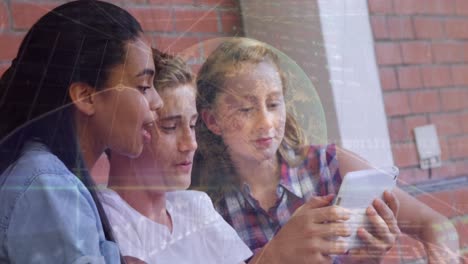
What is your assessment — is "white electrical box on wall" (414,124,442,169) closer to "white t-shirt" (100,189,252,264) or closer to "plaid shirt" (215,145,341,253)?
"plaid shirt" (215,145,341,253)

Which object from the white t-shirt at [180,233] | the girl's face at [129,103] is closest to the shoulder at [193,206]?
the white t-shirt at [180,233]

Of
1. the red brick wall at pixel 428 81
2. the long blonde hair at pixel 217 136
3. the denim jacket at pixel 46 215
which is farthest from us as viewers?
the red brick wall at pixel 428 81

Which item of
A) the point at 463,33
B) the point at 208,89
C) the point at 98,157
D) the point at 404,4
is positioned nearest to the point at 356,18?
the point at 404,4

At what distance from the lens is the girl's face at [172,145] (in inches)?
45.3

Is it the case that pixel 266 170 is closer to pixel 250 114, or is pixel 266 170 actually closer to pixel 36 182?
pixel 250 114

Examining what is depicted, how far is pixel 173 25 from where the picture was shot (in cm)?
119

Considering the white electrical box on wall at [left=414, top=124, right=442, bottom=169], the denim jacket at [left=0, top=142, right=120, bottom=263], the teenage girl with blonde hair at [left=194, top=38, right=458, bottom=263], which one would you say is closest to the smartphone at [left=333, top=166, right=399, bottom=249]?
the teenage girl with blonde hair at [left=194, top=38, right=458, bottom=263]

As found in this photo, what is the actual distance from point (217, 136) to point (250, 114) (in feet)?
0.23

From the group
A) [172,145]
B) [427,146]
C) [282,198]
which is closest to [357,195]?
[282,198]

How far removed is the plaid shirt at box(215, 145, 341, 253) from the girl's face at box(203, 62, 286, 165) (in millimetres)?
57

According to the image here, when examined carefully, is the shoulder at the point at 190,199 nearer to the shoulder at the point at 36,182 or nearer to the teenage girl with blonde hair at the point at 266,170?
the teenage girl with blonde hair at the point at 266,170

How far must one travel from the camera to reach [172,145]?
116cm

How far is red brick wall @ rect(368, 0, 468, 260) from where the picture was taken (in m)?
1.36

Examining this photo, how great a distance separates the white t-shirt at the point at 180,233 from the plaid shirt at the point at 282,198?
0.07 ft
